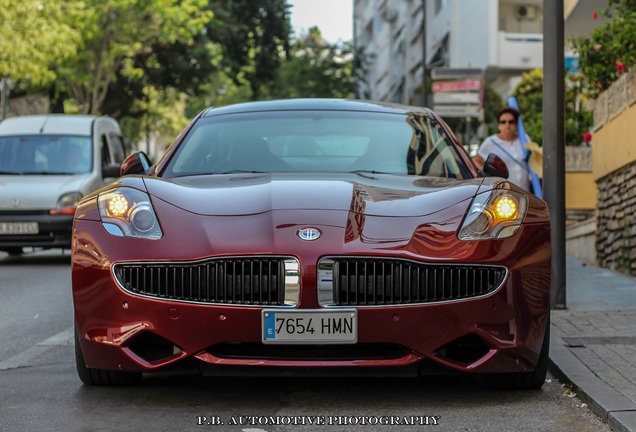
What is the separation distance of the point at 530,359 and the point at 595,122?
947cm

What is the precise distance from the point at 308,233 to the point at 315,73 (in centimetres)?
5318

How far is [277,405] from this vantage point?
17.1 feet

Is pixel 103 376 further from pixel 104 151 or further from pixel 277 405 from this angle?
pixel 104 151

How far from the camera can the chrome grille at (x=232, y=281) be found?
5.00m

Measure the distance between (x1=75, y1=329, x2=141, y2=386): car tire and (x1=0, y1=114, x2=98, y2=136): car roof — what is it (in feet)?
38.4

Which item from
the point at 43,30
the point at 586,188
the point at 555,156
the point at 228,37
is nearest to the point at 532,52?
the point at 228,37

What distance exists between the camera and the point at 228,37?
39406 millimetres

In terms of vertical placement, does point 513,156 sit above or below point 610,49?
below

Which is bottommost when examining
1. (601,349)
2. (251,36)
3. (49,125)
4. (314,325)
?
(601,349)

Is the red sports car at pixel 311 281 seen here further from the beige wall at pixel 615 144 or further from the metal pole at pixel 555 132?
the beige wall at pixel 615 144

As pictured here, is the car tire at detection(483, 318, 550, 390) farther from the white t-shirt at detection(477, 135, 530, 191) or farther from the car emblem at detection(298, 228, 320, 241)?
the white t-shirt at detection(477, 135, 530, 191)

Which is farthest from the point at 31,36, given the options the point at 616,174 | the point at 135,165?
the point at 135,165

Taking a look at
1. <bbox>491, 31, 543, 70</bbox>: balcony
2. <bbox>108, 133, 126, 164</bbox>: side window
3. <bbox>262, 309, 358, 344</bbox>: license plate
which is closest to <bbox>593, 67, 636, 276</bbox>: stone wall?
<bbox>108, 133, 126, 164</bbox>: side window

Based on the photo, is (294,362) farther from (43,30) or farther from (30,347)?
(43,30)
